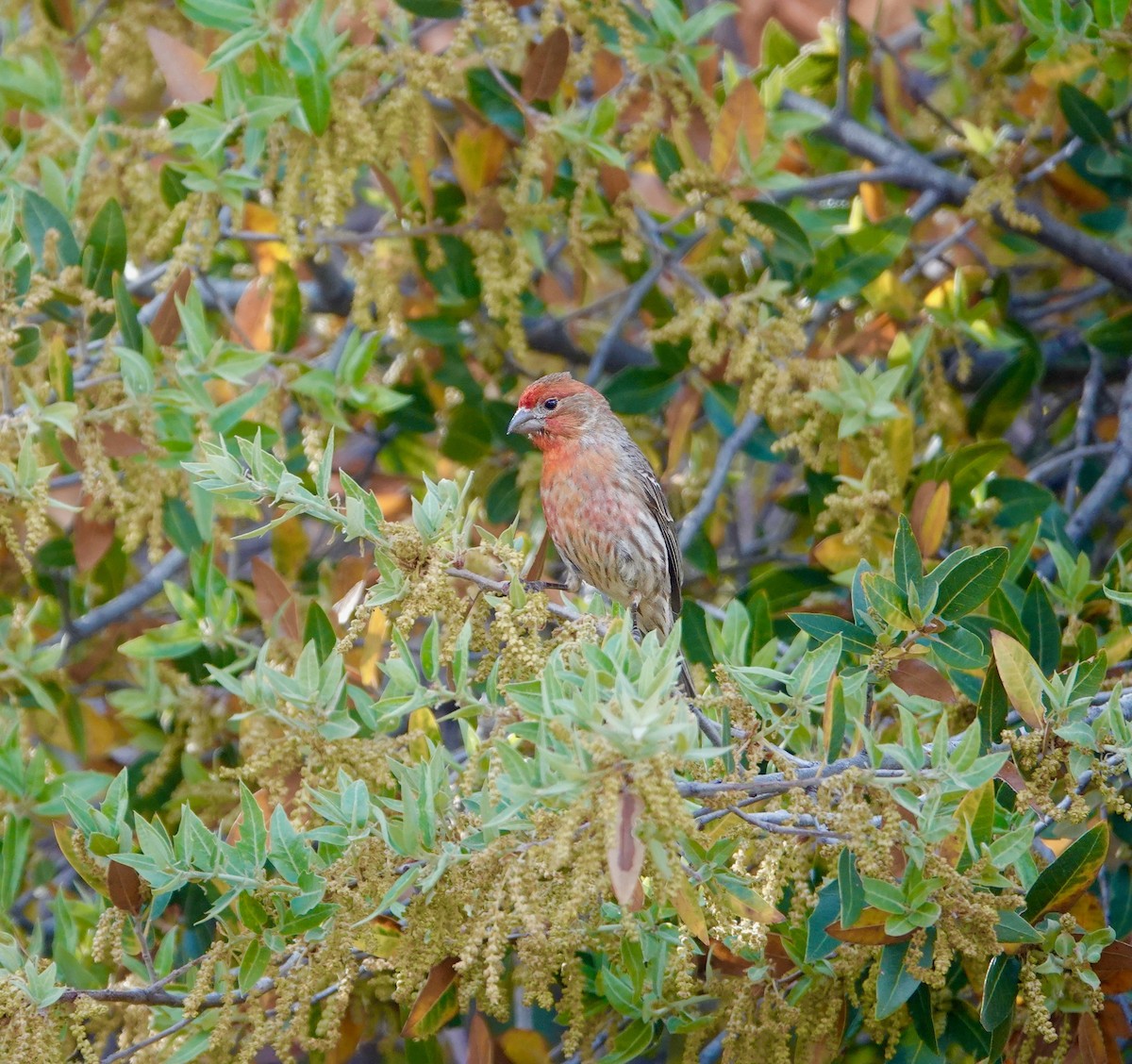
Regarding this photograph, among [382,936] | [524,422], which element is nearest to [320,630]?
[382,936]

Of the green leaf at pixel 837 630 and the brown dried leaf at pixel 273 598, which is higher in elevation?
the green leaf at pixel 837 630

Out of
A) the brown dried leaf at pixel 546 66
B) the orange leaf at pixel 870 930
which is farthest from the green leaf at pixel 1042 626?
the brown dried leaf at pixel 546 66

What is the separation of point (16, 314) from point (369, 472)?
96.6 inches

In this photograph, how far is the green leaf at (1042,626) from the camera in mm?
3984

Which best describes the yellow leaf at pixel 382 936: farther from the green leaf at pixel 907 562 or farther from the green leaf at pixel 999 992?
the green leaf at pixel 907 562

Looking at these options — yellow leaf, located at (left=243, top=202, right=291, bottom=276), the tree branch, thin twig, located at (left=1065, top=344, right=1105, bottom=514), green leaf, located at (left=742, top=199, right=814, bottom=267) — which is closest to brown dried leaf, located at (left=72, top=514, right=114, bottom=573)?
yellow leaf, located at (left=243, top=202, right=291, bottom=276)

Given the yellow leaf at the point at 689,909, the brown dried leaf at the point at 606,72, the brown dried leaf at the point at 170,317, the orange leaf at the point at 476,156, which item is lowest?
the yellow leaf at the point at 689,909

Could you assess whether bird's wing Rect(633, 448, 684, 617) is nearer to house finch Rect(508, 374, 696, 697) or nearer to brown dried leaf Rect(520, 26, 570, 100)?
house finch Rect(508, 374, 696, 697)

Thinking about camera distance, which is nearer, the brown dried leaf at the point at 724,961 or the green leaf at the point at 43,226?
the brown dried leaf at the point at 724,961

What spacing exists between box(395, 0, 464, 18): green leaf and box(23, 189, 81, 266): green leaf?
4.53 ft

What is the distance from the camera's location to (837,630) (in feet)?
11.2

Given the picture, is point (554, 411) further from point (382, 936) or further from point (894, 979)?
point (894, 979)

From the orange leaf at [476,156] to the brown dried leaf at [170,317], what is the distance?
115 centimetres

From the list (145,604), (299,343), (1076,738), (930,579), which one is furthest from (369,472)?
(1076,738)
